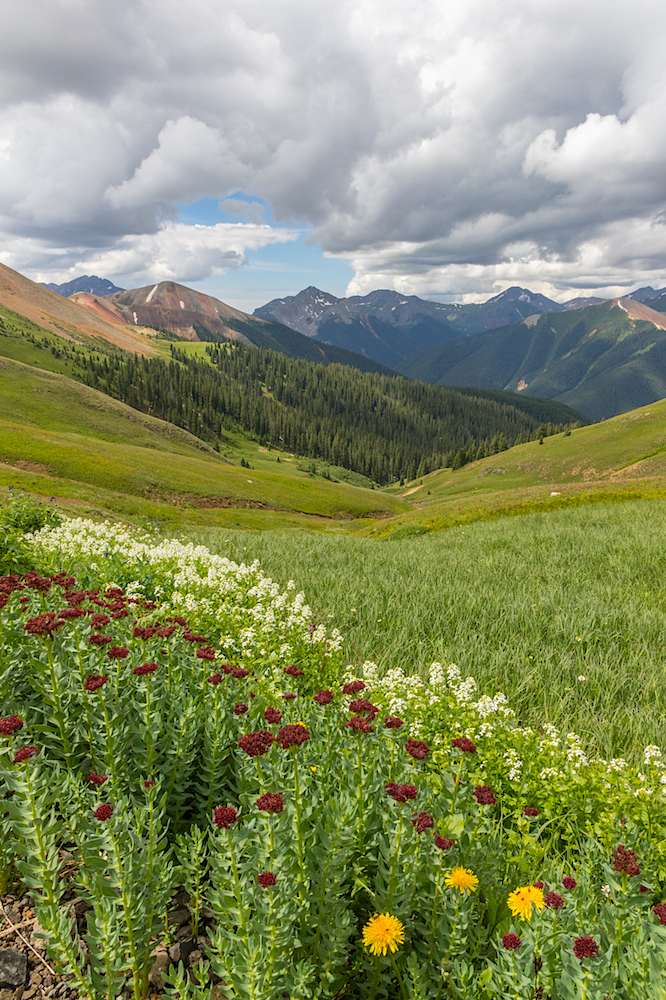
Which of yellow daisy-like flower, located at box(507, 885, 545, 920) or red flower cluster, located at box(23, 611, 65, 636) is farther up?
red flower cluster, located at box(23, 611, 65, 636)

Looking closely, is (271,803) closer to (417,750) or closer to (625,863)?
(417,750)

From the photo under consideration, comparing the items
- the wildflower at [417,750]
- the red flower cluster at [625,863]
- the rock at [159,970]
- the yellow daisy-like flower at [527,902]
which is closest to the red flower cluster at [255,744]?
the wildflower at [417,750]

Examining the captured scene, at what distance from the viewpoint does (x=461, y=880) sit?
2543 millimetres

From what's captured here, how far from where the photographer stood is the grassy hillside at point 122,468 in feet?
177

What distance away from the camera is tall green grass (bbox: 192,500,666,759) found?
18.6ft

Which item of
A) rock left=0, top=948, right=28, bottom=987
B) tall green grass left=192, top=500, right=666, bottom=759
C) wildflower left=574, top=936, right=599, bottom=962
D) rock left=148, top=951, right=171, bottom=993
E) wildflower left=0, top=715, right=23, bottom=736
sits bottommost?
rock left=148, top=951, right=171, bottom=993

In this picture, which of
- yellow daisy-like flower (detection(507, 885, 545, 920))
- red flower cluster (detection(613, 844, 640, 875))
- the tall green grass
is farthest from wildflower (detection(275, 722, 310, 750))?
the tall green grass

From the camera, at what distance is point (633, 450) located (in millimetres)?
85188

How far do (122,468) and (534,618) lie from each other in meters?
66.9

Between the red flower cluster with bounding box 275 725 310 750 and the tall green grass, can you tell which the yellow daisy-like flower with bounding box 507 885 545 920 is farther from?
the tall green grass

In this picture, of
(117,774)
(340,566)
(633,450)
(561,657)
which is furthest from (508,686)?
(633,450)

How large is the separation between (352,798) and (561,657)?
473cm

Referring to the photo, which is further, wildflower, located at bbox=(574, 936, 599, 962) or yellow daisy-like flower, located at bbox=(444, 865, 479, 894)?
yellow daisy-like flower, located at bbox=(444, 865, 479, 894)

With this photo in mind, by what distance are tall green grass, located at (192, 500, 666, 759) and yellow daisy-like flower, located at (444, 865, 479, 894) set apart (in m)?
2.99
